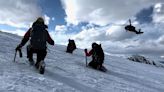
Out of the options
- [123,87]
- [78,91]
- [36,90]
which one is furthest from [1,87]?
[123,87]

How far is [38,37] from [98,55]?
631 cm

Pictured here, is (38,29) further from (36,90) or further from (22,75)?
(36,90)

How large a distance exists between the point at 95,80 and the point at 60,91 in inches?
150

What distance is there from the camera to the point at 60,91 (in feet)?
34.8

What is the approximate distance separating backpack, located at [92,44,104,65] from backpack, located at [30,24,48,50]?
575cm

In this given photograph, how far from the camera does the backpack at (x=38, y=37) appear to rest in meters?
13.8

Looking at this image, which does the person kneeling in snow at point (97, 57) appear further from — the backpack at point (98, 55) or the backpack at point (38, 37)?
the backpack at point (38, 37)

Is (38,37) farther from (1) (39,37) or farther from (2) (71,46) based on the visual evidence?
(2) (71,46)

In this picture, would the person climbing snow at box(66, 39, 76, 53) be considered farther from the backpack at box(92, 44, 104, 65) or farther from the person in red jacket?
the person in red jacket

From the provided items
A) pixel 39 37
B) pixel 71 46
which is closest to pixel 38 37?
Result: pixel 39 37

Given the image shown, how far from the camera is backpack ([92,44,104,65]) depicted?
19047 millimetres

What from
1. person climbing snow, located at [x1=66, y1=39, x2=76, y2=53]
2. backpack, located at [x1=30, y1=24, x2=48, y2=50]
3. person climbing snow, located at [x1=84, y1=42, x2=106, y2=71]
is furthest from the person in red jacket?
person climbing snow, located at [x1=66, y1=39, x2=76, y2=53]

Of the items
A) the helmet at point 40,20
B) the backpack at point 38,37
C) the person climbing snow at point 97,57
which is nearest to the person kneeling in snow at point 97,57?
the person climbing snow at point 97,57

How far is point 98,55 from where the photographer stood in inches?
761
